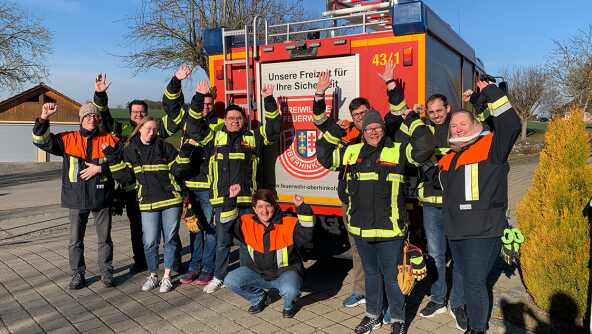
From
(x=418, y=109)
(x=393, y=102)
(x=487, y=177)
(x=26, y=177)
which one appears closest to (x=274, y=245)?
(x=393, y=102)

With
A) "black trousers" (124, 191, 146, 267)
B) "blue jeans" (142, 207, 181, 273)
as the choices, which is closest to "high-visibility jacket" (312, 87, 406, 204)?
"blue jeans" (142, 207, 181, 273)

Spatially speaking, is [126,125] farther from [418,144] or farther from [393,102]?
[418,144]

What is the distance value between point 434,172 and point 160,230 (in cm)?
273

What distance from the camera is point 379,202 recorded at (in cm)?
362

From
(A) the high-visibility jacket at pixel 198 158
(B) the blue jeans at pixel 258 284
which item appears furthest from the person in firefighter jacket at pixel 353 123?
(A) the high-visibility jacket at pixel 198 158

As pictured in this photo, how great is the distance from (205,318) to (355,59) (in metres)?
2.74

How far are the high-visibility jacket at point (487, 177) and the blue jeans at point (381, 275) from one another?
20.5 inches

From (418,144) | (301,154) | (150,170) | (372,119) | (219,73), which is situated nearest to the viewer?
(418,144)

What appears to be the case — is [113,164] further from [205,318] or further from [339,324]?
[339,324]

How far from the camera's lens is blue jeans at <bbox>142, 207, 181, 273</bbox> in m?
4.84

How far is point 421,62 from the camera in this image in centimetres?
443

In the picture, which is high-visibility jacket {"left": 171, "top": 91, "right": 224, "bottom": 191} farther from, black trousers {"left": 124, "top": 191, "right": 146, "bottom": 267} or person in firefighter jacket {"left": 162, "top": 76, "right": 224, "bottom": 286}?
black trousers {"left": 124, "top": 191, "right": 146, "bottom": 267}

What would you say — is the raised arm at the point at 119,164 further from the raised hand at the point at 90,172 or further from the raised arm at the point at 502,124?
Answer: the raised arm at the point at 502,124

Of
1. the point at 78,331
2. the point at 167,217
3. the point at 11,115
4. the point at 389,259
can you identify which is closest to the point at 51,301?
the point at 78,331
